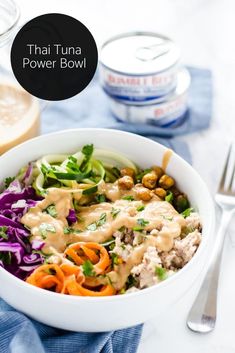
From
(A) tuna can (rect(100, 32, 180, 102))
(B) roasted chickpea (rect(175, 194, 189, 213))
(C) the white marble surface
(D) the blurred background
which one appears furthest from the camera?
(D) the blurred background

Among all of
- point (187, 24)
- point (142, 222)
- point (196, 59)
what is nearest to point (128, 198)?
point (142, 222)

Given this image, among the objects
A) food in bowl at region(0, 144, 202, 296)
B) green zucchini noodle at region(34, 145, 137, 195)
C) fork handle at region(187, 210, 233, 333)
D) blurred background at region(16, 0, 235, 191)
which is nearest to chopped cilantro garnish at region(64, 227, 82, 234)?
food in bowl at region(0, 144, 202, 296)

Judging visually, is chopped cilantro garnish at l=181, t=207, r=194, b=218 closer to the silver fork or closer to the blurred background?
the silver fork

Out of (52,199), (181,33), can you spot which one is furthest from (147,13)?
(52,199)

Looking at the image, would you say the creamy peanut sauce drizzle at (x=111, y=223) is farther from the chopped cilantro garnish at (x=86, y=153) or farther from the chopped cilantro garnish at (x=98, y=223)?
the chopped cilantro garnish at (x=86, y=153)

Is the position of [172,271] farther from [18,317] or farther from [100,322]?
[18,317]

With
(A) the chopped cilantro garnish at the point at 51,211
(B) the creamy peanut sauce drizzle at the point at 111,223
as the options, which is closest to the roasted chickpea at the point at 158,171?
(B) the creamy peanut sauce drizzle at the point at 111,223

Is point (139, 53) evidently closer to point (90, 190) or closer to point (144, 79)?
point (144, 79)
